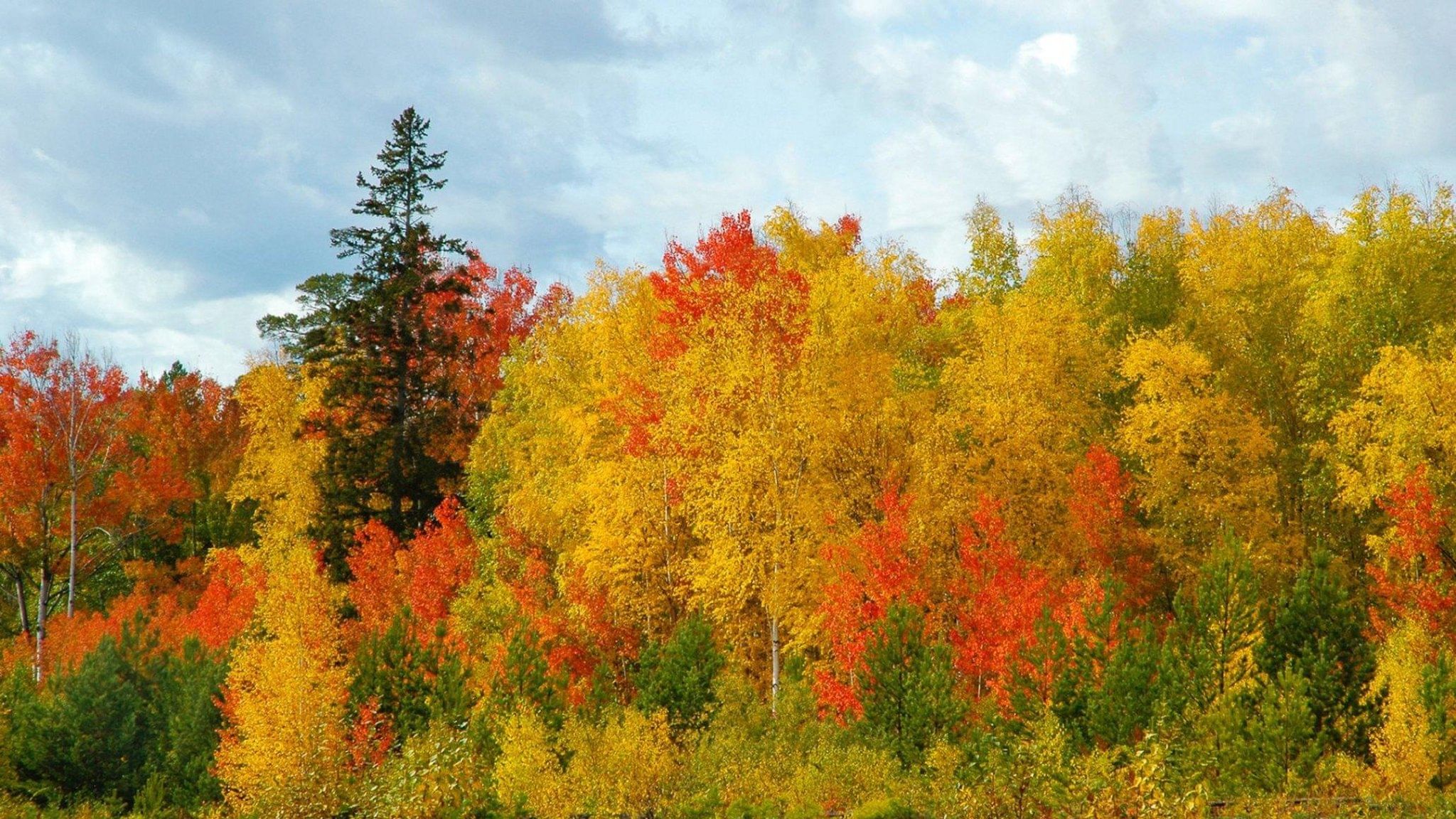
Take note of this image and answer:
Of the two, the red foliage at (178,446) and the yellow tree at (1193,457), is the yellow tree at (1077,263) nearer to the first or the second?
the yellow tree at (1193,457)

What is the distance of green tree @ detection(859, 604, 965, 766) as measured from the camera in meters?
20.1

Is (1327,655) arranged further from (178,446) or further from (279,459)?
(178,446)

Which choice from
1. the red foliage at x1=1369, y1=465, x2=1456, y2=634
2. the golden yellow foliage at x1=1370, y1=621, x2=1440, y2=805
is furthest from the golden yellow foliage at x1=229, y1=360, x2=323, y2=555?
the golden yellow foliage at x1=1370, y1=621, x2=1440, y2=805

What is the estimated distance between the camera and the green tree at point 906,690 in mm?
20094

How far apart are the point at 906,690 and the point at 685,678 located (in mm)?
4500

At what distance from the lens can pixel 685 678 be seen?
2272cm

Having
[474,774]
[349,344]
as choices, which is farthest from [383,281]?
[474,774]

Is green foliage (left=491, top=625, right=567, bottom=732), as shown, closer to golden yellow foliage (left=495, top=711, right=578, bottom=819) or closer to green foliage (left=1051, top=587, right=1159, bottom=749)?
golden yellow foliage (left=495, top=711, right=578, bottom=819)

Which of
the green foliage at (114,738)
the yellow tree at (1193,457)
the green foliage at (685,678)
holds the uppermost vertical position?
the yellow tree at (1193,457)

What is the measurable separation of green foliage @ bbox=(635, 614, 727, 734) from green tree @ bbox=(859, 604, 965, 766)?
3.07m

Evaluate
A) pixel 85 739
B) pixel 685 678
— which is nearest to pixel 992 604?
pixel 685 678

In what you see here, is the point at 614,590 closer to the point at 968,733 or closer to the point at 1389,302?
the point at 968,733

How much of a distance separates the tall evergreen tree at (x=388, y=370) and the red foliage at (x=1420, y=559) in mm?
27537

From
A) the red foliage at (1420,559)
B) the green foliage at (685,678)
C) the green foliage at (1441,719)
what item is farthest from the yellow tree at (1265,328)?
the green foliage at (685,678)
